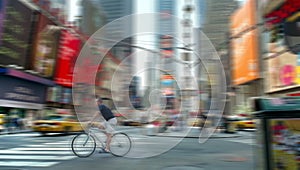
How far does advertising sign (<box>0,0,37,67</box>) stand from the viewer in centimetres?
1838

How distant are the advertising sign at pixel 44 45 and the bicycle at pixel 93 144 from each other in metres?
13.0

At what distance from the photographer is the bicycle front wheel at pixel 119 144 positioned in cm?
909

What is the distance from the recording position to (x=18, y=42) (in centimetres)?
2038

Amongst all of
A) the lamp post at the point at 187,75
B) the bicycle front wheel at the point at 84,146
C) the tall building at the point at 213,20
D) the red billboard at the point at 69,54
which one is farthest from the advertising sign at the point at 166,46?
the bicycle front wheel at the point at 84,146

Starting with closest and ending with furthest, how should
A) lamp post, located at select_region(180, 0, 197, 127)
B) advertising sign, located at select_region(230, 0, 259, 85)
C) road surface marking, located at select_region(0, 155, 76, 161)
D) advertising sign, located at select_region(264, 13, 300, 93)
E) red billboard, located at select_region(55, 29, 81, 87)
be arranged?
lamp post, located at select_region(180, 0, 197, 127) → red billboard, located at select_region(55, 29, 81, 87) → road surface marking, located at select_region(0, 155, 76, 161) → advertising sign, located at select_region(264, 13, 300, 93) → advertising sign, located at select_region(230, 0, 259, 85)

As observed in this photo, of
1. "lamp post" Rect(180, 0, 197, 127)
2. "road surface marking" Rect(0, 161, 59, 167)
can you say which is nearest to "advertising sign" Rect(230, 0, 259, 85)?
"lamp post" Rect(180, 0, 197, 127)

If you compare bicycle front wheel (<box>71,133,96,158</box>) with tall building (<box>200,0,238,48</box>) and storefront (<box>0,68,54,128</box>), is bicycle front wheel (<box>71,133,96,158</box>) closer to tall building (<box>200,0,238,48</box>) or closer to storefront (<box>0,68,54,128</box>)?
tall building (<box>200,0,238,48</box>)

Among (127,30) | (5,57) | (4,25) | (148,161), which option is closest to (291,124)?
(127,30)

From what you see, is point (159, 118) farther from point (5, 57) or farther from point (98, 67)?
point (5, 57)

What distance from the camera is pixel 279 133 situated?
4.29m

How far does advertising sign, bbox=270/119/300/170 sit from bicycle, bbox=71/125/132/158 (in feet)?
17.6

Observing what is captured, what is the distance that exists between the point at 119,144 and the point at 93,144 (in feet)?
2.27

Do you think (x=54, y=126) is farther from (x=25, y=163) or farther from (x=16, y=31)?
(x=25, y=163)

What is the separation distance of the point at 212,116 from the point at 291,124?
9.85 ft
